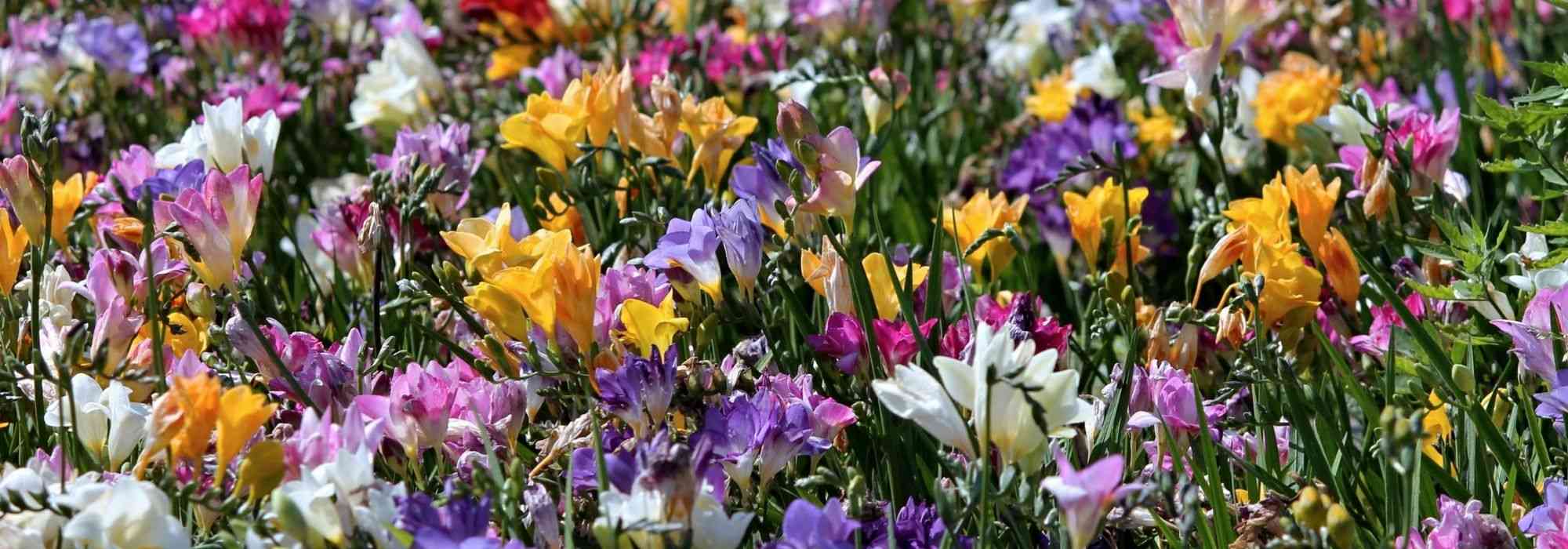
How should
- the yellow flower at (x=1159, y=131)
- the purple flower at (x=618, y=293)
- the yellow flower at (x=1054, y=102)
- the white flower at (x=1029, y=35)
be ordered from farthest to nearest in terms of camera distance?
1. the white flower at (x=1029, y=35)
2. the yellow flower at (x=1054, y=102)
3. the yellow flower at (x=1159, y=131)
4. the purple flower at (x=618, y=293)

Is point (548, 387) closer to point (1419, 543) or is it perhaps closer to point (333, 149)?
point (1419, 543)

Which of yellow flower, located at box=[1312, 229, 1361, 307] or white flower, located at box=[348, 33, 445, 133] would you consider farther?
white flower, located at box=[348, 33, 445, 133]

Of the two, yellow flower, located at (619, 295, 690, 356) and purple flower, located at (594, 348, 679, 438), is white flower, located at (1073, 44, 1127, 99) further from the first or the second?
purple flower, located at (594, 348, 679, 438)

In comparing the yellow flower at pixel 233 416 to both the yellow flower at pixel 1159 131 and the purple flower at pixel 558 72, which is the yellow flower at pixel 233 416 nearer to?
the purple flower at pixel 558 72

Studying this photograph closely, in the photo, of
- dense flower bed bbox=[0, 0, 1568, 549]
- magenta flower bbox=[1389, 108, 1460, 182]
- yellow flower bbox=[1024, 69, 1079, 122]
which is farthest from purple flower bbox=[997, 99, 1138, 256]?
magenta flower bbox=[1389, 108, 1460, 182]

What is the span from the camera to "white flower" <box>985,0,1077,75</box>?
405 cm

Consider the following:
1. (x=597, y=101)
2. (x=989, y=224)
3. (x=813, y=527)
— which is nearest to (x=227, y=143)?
(x=597, y=101)

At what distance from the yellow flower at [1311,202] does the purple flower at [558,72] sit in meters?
1.54

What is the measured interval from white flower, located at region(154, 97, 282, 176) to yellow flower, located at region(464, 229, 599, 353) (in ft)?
2.11

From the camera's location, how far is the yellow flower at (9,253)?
5.72 feet

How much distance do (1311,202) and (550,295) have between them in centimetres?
97

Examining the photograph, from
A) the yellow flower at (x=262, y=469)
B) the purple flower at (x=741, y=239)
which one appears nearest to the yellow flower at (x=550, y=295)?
the purple flower at (x=741, y=239)

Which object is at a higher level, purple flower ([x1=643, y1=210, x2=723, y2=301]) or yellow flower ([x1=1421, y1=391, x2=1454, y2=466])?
→ purple flower ([x1=643, y1=210, x2=723, y2=301])

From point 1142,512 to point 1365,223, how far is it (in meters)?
0.90
